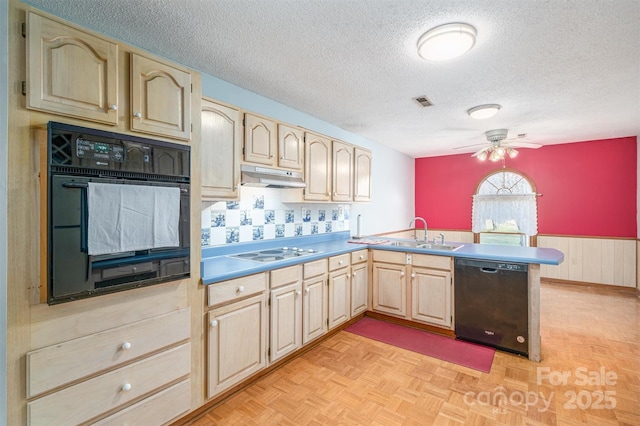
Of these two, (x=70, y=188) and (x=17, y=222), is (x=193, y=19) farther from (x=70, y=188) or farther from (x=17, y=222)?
(x=17, y=222)

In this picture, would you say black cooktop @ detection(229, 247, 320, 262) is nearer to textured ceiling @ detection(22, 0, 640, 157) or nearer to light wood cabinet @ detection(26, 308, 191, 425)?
light wood cabinet @ detection(26, 308, 191, 425)

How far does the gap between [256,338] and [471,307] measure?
2056 mm

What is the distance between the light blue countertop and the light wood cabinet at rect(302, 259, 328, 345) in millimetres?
103

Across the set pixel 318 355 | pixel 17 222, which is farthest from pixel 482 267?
pixel 17 222

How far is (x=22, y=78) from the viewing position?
1.21 meters

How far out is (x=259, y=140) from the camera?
2.45 m

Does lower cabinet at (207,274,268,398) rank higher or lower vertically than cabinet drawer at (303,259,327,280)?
lower

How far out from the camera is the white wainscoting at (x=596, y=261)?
14.9ft

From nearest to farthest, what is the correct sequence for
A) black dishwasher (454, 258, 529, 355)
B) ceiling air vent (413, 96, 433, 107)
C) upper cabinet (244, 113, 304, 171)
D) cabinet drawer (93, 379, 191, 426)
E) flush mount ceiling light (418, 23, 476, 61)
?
1. cabinet drawer (93, 379, 191, 426)
2. flush mount ceiling light (418, 23, 476, 61)
3. upper cabinet (244, 113, 304, 171)
4. black dishwasher (454, 258, 529, 355)
5. ceiling air vent (413, 96, 433, 107)

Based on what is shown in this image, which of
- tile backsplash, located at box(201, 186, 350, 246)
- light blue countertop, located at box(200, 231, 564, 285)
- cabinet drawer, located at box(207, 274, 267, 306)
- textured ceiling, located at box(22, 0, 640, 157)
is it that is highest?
textured ceiling, located at box(22, 0, 640, 157)

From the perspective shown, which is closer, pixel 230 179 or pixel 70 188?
pixel 70 188

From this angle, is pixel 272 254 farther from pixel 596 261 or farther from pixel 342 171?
pixel 596 261

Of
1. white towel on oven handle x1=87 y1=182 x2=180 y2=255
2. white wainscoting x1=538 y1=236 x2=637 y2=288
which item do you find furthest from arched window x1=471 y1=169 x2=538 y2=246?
white towel on oven handle x1=87 y1=182 x2=180 y2=255

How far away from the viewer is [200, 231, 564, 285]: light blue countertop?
2021mm
